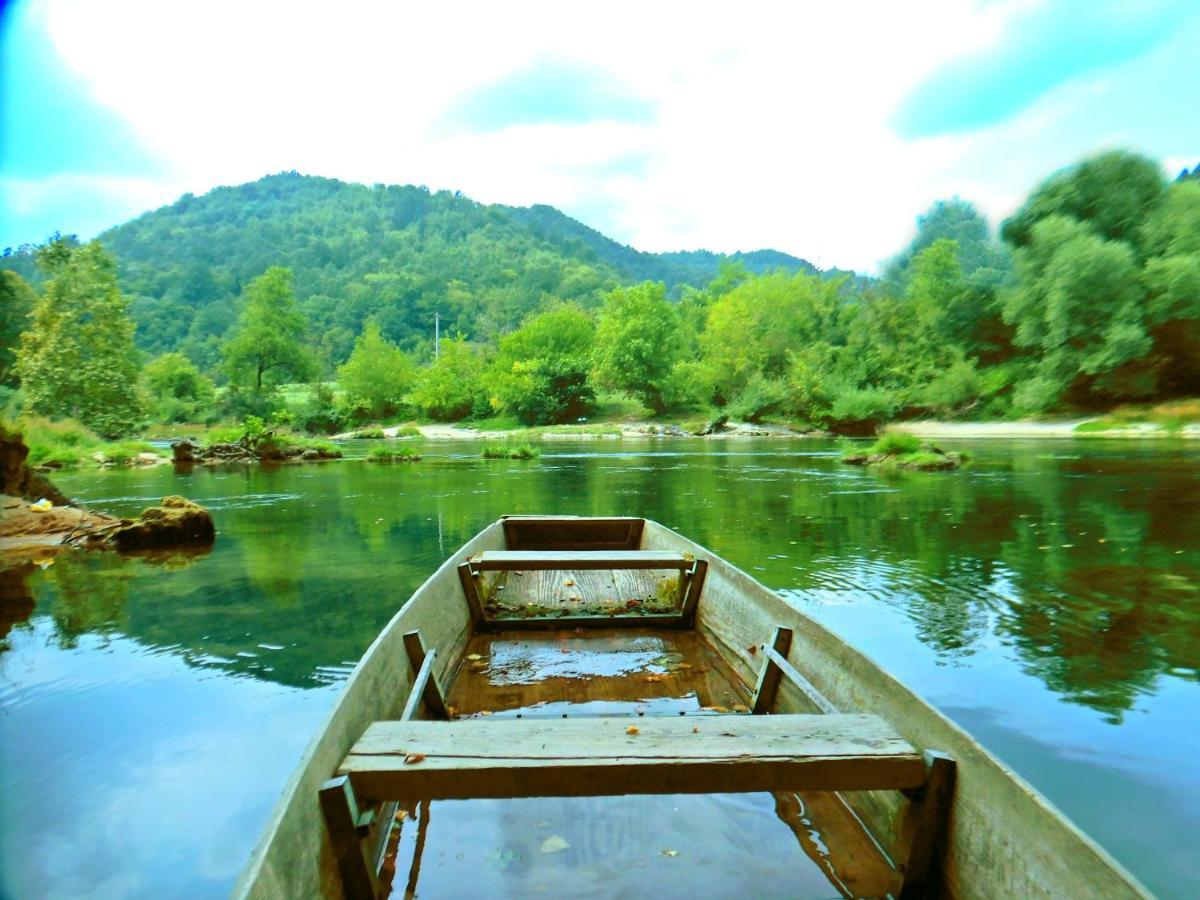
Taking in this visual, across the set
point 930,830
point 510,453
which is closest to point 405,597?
point 930,830

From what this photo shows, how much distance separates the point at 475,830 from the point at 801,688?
1381 mm

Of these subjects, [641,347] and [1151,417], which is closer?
[1151,417]

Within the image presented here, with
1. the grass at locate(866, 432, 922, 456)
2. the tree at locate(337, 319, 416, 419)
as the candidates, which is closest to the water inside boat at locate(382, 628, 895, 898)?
the grass at locate(866, 432, 922, 456)

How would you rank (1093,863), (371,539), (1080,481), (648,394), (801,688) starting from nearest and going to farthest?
(1093,863) → (801,688) → (371,539) → (1080,481) → (648,394)

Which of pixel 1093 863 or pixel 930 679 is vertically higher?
pixel 1093 863

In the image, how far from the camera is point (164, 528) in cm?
979

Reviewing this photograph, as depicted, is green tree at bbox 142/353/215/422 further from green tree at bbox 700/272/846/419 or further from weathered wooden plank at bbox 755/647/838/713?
weathered wooden plank at bbox 755/647/838/713

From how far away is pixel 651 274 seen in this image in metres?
134

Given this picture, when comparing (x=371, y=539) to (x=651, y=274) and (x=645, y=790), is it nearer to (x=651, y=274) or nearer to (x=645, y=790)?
(x=645, y=790)

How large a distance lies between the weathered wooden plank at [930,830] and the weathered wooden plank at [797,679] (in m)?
0.64

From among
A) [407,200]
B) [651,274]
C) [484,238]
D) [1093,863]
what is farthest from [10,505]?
[407,200]

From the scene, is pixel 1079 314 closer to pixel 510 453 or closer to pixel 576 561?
pixel 510 453

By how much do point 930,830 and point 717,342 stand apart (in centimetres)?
4670

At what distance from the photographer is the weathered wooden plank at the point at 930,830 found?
2.03 meters
